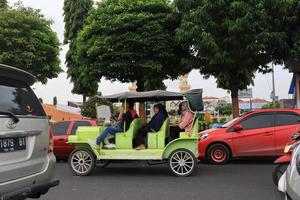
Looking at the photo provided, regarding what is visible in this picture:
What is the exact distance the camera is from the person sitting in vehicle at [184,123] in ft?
38.7

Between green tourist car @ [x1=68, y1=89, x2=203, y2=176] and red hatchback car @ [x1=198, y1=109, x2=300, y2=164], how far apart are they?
6.63ft

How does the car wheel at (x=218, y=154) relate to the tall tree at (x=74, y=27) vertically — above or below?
below

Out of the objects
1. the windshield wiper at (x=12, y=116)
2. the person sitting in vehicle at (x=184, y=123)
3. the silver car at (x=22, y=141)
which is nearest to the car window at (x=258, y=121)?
the person sitting in vehicle at (x=184, y=123)

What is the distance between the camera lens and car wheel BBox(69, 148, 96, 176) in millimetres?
11688

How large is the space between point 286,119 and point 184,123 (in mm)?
3451

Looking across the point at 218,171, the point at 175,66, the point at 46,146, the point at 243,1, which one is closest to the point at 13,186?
the point at 46,146

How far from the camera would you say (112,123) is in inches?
487

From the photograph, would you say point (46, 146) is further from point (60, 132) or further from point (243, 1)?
point (243, 1)

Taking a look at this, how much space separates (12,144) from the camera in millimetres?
5469

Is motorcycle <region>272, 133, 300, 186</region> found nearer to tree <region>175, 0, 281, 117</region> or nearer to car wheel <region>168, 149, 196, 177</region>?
car wheel <region>168, 149, 196, 177</region>

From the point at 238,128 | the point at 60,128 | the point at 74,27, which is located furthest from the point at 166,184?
the point at 74,27

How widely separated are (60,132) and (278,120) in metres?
6.43

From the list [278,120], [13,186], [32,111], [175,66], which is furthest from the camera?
[175,66]

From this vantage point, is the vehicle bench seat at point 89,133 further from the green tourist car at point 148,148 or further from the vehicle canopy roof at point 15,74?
the vehicle canopy roof at point 15,74
